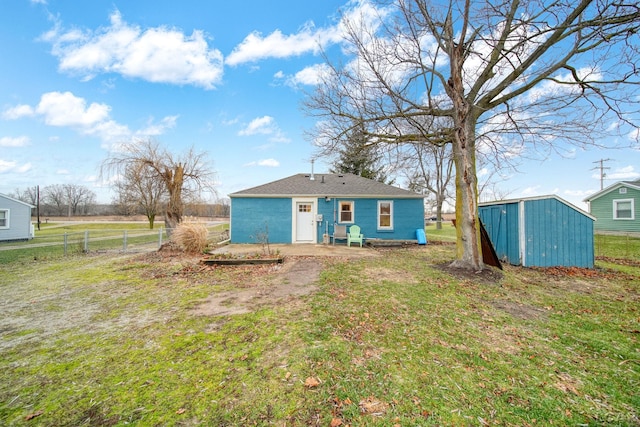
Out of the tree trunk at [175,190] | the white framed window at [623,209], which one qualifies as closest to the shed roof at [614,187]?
the white framed window at [623,209]

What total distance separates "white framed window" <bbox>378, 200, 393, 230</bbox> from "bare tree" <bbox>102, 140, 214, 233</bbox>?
10309 millimetres

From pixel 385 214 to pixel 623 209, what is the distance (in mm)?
18284

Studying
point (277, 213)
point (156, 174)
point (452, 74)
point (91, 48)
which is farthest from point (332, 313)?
point (156, 174)

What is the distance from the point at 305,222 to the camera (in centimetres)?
1300

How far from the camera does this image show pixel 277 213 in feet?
42.2

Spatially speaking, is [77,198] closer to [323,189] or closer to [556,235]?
[323,189]

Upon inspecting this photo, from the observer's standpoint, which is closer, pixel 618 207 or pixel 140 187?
pixel 140 187

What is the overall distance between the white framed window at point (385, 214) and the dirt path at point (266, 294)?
695 centimetres

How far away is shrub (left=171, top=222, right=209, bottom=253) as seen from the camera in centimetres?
945

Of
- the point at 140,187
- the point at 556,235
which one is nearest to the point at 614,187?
the point at 556,235

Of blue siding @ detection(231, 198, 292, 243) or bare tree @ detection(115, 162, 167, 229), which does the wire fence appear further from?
bare tree @ detection(115, 162, 167, 229)

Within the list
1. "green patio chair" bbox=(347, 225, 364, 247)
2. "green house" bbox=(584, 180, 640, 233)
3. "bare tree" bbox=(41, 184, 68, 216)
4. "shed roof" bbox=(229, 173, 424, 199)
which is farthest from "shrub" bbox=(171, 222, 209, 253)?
"bare tree" bbox=(41, 184, 68, 216)

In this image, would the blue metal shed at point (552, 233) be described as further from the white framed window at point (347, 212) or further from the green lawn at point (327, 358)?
the white framed window at point (347, 212)

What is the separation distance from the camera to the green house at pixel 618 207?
17234 millimetres
